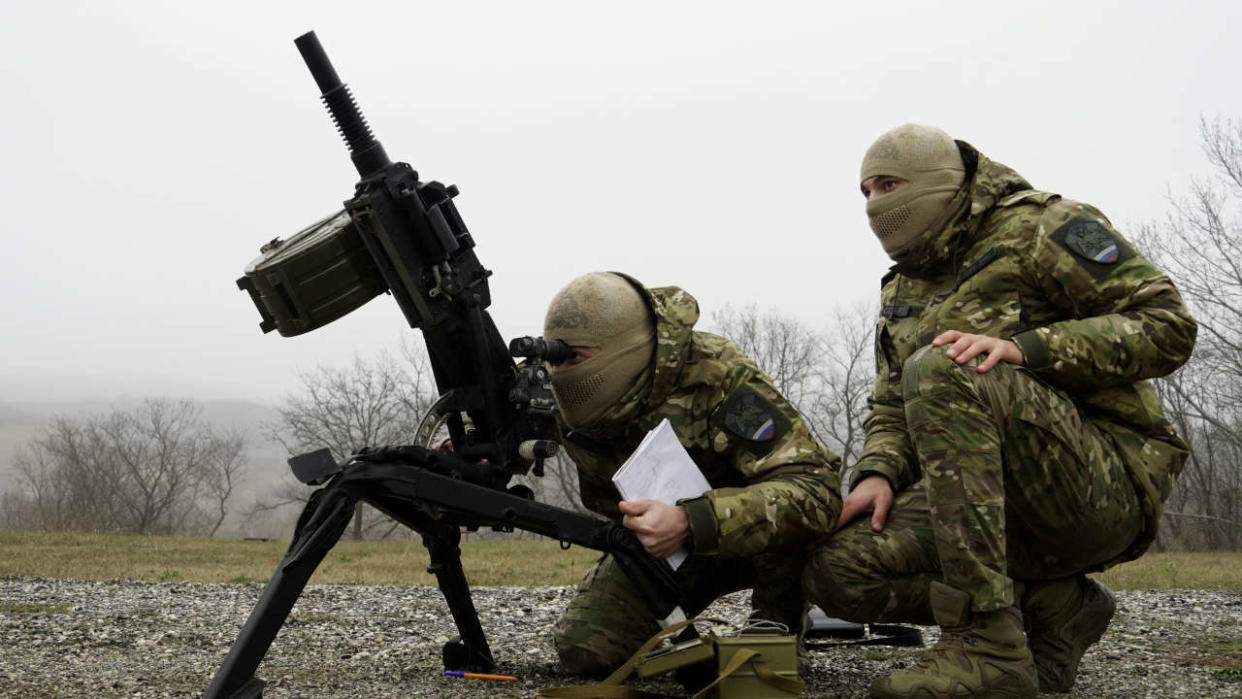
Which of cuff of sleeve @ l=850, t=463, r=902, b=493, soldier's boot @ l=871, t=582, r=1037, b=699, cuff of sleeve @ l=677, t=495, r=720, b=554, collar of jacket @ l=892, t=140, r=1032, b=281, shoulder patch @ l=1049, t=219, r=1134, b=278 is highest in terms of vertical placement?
collar of jacket @ l=892, t=140, r=1032, b=281

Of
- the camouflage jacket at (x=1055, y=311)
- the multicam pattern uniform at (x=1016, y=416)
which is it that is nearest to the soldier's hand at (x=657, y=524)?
the multicam pattern uniform at (x=1016, y=416)

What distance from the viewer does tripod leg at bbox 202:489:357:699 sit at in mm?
3289

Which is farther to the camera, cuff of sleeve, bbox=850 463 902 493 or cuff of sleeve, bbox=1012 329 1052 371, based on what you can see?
cuff of sleeve, bbox=850 463 902 493

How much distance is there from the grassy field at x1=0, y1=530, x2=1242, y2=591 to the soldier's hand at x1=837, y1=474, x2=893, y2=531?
6406mm

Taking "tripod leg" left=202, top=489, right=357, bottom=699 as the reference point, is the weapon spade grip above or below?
above

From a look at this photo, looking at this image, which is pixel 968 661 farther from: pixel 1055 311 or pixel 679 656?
pixel 1055 311

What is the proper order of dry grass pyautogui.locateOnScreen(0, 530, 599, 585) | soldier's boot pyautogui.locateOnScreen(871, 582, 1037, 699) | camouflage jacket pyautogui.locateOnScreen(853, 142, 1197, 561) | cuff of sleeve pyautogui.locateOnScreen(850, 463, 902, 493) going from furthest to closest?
dry grass pyautogui.locateOnScreen(0, 530, 599, 585) < cuff of sleeve pyautogui.locateOnScreen(850, 463, 902, 493) < camouflage jacket pyautogui.locateOnScreen(853, 142, 1197, 561) < soldier's boot pyautogui.locateOnScreen(871, 582, 1037, 699)

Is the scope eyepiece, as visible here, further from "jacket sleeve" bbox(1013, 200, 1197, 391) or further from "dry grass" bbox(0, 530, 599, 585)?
"dry grass" bbox(0, 530, 599, 585)

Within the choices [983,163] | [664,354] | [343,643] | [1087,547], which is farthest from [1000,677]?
[343,643]

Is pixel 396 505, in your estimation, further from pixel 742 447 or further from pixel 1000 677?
pixel 1000 677

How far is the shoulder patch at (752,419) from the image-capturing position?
419 centimetres

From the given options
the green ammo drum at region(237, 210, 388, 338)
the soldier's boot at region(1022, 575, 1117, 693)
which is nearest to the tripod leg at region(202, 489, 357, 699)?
the green ammo drum at region(237, 210, 388, 338)

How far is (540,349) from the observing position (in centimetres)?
391

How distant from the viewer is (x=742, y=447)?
13.9 feet
